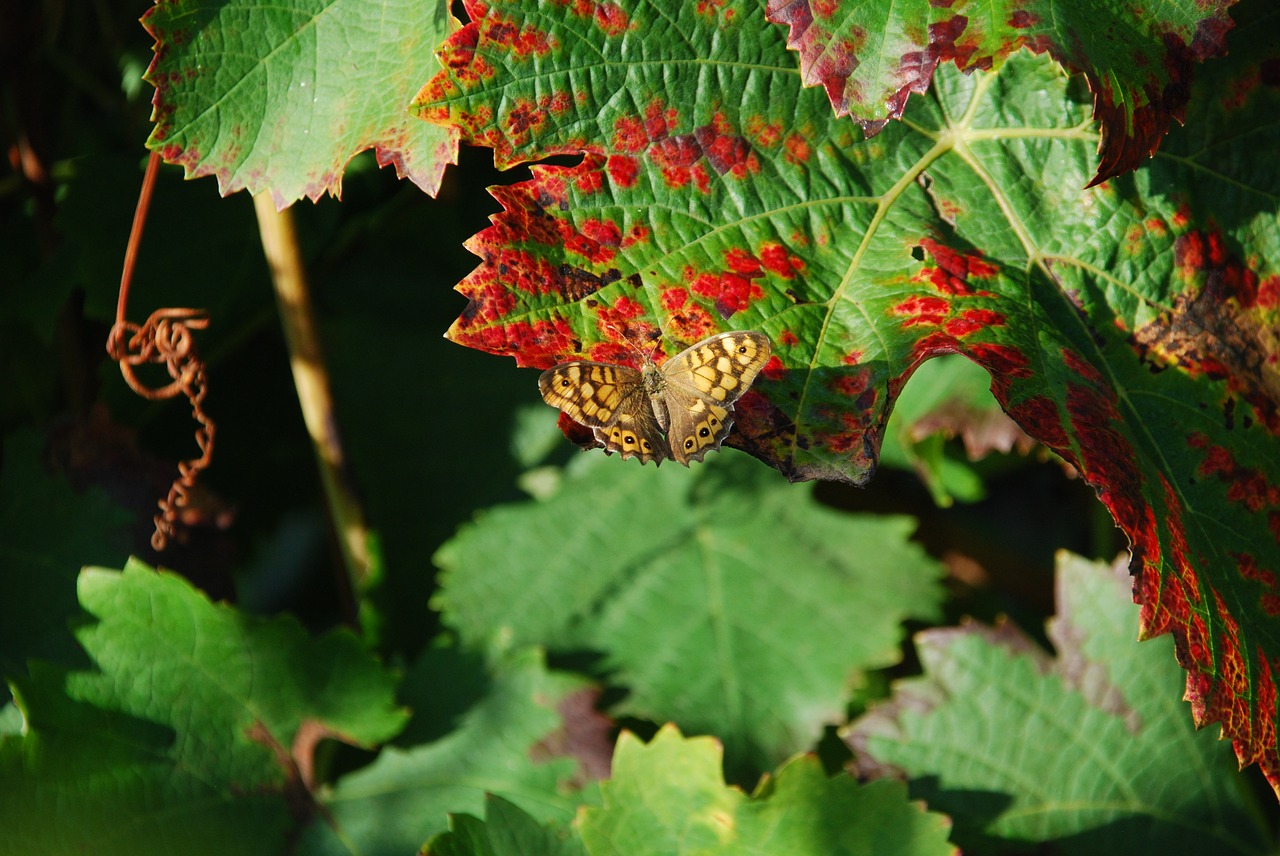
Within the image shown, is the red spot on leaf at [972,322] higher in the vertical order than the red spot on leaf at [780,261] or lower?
lower

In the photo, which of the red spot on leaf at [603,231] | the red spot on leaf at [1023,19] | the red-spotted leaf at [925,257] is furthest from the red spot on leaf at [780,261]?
the red spot on leaf at [1023,19]

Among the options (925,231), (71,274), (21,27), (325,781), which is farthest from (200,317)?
(925,231)

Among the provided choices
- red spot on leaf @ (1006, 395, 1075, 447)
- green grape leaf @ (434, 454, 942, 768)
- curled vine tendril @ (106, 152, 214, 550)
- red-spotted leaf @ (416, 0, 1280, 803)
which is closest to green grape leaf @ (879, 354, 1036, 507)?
green grape leaf @ (434, 454, 942, 768)

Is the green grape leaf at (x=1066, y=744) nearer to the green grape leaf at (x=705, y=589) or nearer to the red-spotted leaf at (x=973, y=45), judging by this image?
the green grape leaf at (x=705, y=589)

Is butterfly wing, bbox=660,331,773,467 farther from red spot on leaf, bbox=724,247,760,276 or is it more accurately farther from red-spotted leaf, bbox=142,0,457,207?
red-spotted leaf, bbox=142,0,457,207

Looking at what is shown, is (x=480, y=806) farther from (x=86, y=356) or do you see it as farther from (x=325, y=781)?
(x=86, y=356)

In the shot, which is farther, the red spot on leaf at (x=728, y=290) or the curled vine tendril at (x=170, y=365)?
the curled vine tendril at (x=170, y=365)
